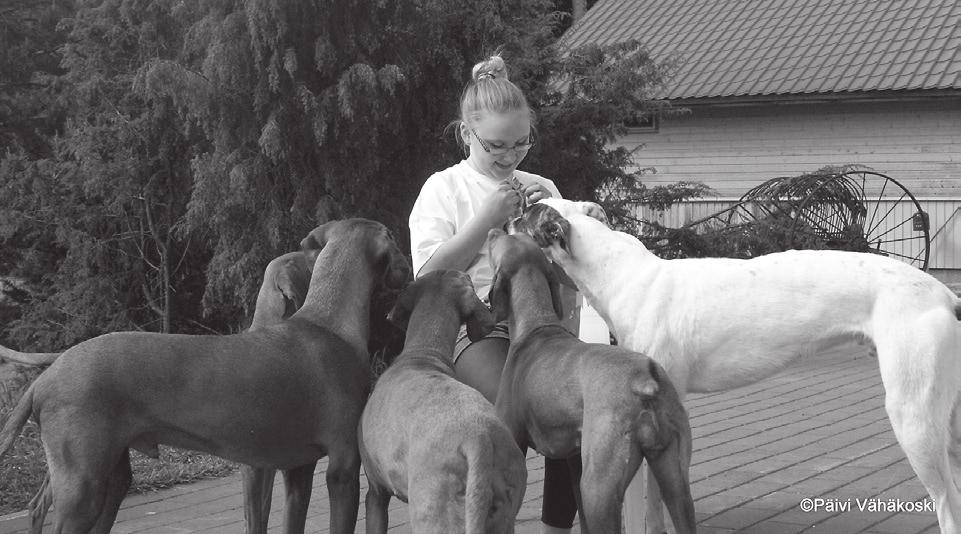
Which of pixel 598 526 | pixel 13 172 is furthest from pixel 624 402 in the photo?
pixel 13 172

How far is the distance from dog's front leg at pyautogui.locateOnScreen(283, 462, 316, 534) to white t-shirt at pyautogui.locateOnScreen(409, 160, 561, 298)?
1093mm

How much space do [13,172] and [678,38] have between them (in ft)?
56.9

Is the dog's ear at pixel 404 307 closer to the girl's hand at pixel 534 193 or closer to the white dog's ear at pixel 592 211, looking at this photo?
the girl's hand at pixel 534 193

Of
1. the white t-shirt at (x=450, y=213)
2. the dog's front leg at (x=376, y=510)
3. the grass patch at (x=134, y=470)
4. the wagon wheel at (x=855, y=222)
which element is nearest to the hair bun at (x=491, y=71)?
the white t-shirt at (x=450, y=213)

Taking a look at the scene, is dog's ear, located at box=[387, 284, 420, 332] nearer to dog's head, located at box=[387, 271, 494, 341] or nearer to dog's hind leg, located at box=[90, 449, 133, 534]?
dog's head, located at box=[387, 271, 494, 341]

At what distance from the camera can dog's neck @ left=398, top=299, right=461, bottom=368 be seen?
157 inches

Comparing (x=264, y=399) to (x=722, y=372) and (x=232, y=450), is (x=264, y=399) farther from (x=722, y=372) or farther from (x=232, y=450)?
(x=722, y=372)

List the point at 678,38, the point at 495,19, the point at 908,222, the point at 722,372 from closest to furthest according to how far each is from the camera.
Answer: the point at 722,372 < the point at 495,19 < the point at 908,222 < the point at 678,38

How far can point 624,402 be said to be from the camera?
3.54 m

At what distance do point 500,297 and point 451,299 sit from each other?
0.88ft

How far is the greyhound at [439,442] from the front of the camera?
321 cm

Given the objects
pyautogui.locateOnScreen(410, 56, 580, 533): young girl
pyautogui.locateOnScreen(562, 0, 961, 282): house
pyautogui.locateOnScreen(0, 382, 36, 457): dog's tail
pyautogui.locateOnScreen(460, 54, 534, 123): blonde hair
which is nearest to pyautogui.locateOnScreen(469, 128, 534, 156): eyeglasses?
pyautogui.locateOnScreen(410, 56, 580, 533): young girl

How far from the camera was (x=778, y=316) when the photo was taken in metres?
4.57

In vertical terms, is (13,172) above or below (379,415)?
below
